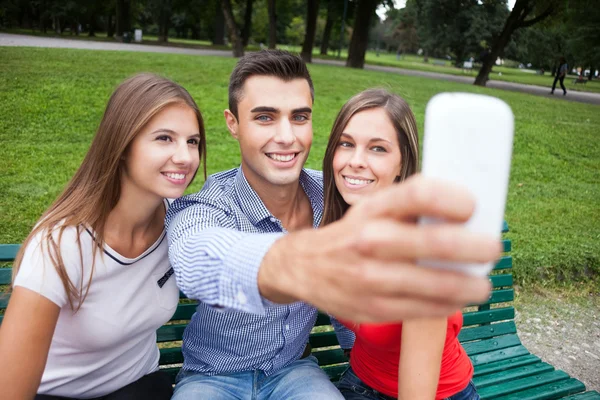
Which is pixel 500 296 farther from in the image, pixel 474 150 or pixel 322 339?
pixel 474 150

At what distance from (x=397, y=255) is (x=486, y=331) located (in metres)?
2.98

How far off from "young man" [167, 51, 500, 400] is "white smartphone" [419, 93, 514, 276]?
0.13 feet

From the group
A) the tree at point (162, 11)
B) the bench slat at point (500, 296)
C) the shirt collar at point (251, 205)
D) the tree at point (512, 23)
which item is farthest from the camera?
the tree at point (162, 11)

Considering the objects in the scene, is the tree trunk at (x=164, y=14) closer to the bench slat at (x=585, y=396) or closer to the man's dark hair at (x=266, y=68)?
the man's dark hair at (x=266, y=68)

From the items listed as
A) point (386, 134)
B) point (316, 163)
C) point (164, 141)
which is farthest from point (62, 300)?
point (316, 163)

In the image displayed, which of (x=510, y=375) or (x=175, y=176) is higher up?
(x=175, y=176)

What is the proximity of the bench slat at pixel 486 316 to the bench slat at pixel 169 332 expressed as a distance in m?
1.83

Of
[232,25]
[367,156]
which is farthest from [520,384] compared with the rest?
[232,25]

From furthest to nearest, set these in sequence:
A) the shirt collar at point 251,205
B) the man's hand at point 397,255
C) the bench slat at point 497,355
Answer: the bench slat at point 497,355 < the shirt collar at point 251,205 < the man's hand at point 397,255

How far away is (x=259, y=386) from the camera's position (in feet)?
7.82

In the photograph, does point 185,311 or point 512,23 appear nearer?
point 185,311

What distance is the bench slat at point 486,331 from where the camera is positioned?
10.8 ft

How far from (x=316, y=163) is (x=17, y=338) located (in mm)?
6220

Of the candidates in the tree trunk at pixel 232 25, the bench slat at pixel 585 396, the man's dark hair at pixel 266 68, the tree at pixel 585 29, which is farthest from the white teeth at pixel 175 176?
the tree at pixel 585 29
